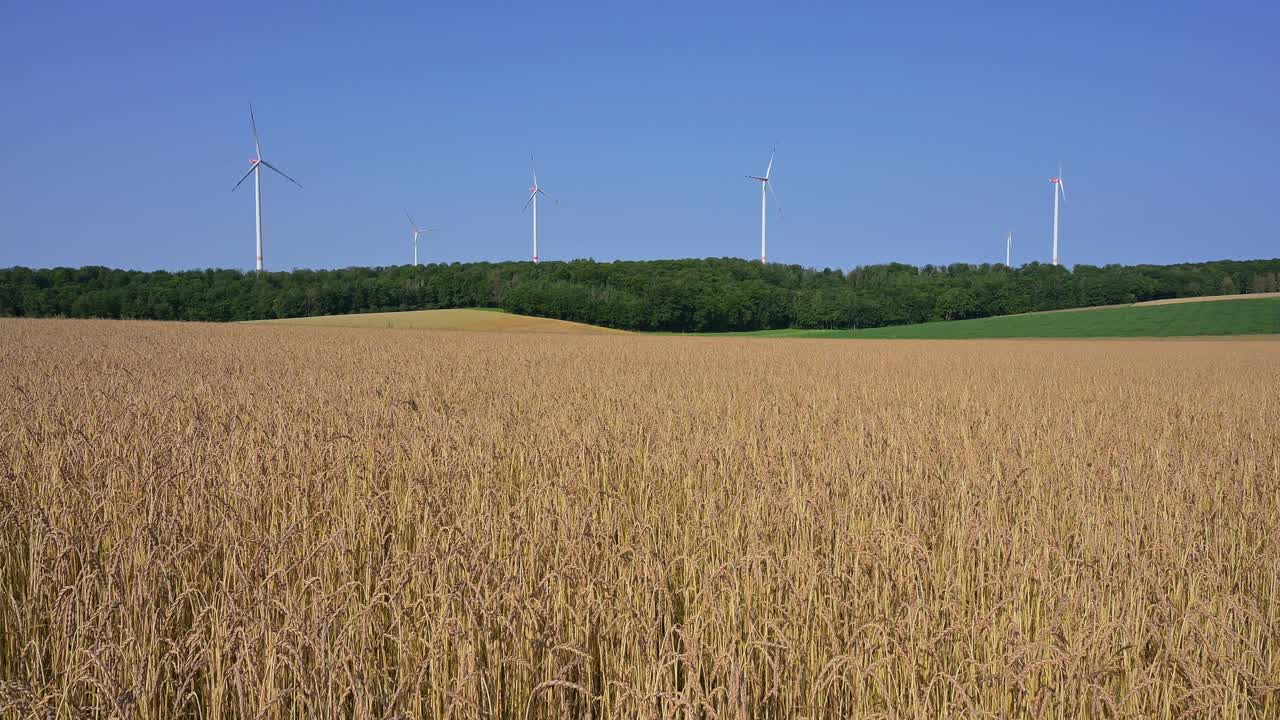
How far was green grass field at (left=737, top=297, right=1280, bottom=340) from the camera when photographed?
2559 inches

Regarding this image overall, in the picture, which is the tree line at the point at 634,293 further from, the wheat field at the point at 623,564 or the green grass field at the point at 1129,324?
the wheat field at the point at 623,564

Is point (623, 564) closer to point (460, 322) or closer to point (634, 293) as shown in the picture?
point (460, 322)

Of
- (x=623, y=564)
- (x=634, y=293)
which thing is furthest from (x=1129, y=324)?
(x=623, y=564)

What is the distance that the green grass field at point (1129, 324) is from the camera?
65.0m

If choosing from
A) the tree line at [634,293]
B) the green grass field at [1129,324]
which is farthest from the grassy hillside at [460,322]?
the green grass field at [1129,324]

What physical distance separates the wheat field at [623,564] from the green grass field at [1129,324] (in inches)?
2461

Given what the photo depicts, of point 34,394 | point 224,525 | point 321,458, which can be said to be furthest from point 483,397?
point 224,525

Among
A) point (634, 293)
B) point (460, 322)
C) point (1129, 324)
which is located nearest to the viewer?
point (1129, 324)

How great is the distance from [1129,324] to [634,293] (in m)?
46.4

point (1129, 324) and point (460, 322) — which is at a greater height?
point (460, 322)

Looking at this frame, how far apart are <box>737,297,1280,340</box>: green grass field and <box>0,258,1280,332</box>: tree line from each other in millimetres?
14704

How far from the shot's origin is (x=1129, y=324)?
224 feet

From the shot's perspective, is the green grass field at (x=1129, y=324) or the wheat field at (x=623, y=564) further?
the green grass field at (x=1129, y=324)

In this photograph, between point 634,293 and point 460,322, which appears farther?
point 634,293
